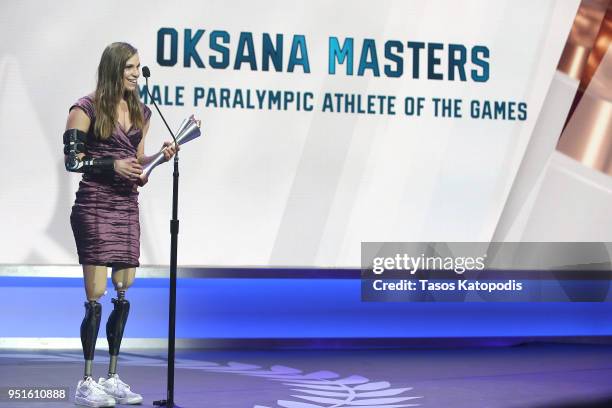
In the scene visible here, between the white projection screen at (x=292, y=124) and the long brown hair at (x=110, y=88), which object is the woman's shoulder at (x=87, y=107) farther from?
the white projection screen at (x=292, y=124)

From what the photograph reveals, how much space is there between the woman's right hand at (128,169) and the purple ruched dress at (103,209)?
0.24ft

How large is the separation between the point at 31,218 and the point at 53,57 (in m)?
0.96

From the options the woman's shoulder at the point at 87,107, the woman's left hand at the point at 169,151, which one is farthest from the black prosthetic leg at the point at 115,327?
the woman's shoulder at the point at 87,107

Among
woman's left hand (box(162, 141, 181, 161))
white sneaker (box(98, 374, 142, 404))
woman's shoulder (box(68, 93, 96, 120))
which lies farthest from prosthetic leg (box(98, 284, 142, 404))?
woman's shoulder (box(68, 93, 96, 120))

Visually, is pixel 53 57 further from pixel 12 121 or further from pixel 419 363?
pixel 419 363

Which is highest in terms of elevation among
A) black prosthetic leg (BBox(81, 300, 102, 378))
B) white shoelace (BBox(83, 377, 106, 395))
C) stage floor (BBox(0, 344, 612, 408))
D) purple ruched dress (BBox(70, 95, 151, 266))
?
purple ruched dress (BBox(70, 95, 151, 266))

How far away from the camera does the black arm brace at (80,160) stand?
3633mm

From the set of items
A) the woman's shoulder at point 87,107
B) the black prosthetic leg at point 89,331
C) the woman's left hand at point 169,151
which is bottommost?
the black prosthetic leg at point 89,331

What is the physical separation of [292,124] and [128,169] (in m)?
2.16

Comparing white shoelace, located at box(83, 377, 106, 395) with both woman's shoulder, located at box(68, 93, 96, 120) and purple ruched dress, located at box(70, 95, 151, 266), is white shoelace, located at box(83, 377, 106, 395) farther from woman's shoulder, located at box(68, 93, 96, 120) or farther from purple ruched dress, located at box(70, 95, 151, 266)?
woman's shoulder, located at box(68, 93, 96, 120)

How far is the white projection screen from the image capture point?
547 centimetres

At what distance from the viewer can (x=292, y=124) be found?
5.72m

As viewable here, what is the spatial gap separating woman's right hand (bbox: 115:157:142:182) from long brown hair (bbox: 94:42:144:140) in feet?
0.45

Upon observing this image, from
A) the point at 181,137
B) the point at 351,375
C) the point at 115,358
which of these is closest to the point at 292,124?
the point at 351,375
